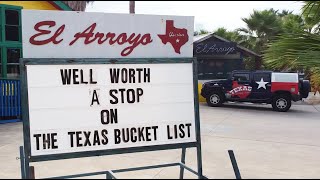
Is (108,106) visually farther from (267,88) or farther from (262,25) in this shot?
(262,25)

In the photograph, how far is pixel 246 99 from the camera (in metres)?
16.6

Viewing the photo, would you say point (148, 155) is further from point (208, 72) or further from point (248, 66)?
point (248, 66)

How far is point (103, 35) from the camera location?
422 centimetres

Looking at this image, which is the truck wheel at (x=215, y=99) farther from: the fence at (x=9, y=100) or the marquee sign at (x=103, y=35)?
the marquee sign at (x=103, y=35)

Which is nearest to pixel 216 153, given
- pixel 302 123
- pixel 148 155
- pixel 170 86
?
pixel 148 155

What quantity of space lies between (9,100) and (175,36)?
9.04m

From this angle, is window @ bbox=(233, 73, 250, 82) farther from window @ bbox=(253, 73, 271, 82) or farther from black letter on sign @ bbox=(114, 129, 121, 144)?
black letter on sign @ bbox=(114, 129, 121, 144)

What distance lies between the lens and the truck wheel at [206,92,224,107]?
1727 centimetres

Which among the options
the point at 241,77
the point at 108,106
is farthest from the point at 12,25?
the point at 241,77

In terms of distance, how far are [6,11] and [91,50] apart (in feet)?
31.2

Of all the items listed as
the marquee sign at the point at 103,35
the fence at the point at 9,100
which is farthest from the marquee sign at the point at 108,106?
the fence at the point at 9,100

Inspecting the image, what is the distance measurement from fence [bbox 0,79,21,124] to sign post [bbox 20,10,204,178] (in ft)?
27.6

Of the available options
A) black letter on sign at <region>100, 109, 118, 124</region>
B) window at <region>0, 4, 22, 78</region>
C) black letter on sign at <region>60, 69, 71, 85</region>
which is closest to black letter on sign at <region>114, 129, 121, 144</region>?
black letter on sign at <region>100, 109, 118, 124</region>

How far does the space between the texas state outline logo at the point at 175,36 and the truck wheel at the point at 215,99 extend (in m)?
12.9
